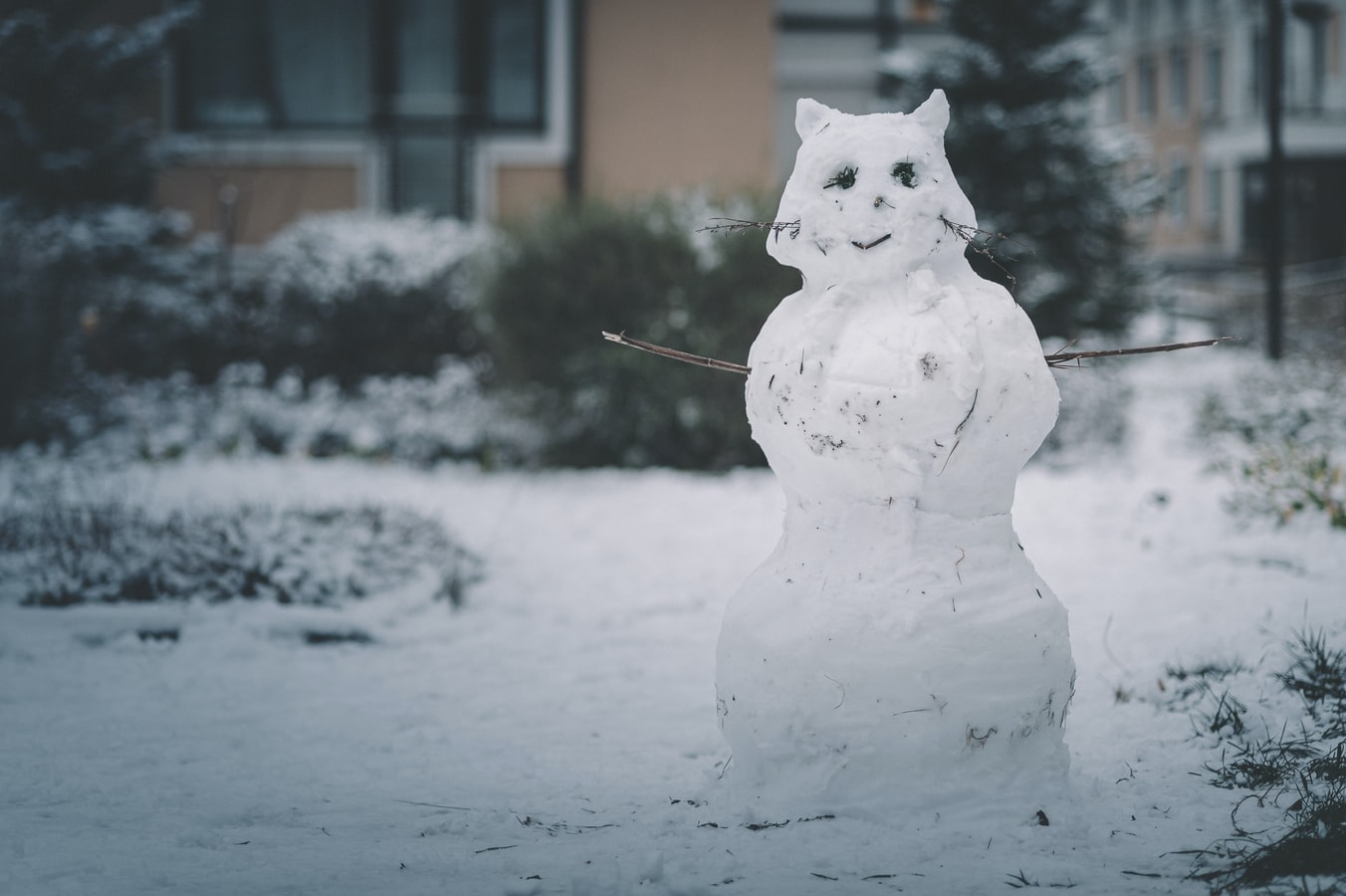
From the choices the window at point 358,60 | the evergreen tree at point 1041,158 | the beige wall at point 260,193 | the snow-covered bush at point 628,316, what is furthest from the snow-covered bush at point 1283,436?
the beige wall at point 260,193

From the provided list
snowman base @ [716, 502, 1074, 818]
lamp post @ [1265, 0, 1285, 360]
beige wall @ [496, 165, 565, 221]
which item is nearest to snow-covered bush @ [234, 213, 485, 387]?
beige wall @ [496, 165, 565, 221]

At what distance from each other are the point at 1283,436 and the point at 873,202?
5764 mm

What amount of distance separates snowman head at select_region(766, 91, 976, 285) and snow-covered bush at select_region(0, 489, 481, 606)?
311cm

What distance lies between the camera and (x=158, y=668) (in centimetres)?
496

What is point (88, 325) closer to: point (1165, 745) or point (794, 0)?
point (1165, 745)

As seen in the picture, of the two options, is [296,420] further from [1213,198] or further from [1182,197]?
[1182,197]

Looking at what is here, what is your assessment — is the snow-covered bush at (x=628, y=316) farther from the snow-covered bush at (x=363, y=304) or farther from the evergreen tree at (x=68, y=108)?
the evergreen tree at (x=68, y=108)

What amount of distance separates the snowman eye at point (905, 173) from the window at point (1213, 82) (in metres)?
35.3

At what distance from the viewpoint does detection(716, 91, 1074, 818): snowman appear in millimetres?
3189

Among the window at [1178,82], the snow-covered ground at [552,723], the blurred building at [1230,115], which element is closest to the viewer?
the snow-covered ground at [552,723]

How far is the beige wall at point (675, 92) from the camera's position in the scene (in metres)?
13.1

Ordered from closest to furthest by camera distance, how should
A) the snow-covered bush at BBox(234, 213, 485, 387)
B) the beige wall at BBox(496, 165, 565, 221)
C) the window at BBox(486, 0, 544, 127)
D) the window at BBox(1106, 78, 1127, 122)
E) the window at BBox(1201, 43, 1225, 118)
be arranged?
1. the snow-covered bush at BBox(234, 213, 485, 387)
2. the beige wall at BBox(496, 165, 565, 221)
3. the window at BBox(486, 0, 544, 127)
4. the window at BBox(1201, 43, 1225, 118)
5. the window at BBox(1106, 78, 1127, 122)

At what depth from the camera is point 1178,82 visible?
36969mm

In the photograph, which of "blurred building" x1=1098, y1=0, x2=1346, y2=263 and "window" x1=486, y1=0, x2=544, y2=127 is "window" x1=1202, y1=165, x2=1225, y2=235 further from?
"window" x1=486, y1=0, x2=544, y2=127
